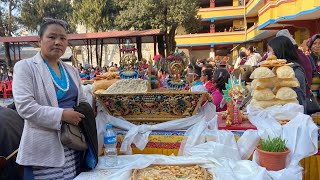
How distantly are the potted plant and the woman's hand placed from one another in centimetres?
111

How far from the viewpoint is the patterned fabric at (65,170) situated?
1525 mm

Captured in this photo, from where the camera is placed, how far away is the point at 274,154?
1742 millimetres

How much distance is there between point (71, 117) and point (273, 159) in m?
1.20

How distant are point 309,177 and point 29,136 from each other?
190 centimetres

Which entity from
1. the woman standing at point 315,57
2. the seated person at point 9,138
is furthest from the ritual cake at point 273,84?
the seated person at point 9,138

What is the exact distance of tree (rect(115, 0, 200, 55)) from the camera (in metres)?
14.7

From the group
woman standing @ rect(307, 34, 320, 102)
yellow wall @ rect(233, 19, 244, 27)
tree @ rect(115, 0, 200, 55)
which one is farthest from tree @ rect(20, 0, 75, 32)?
woman standing @ rect(307, 34, 320, 102)

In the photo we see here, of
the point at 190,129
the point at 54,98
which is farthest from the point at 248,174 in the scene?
the point at 54,98

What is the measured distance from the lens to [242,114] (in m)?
2.42

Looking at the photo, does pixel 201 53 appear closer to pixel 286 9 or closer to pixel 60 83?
pixel 286 9

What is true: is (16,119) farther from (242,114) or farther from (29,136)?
(242,114)

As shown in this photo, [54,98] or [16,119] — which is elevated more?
[54,98]

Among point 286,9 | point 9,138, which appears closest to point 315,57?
point 9,138

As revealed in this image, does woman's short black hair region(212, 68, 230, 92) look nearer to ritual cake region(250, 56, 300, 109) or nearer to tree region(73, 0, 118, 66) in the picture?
ritual cake region(250, 56, 300, 109)
